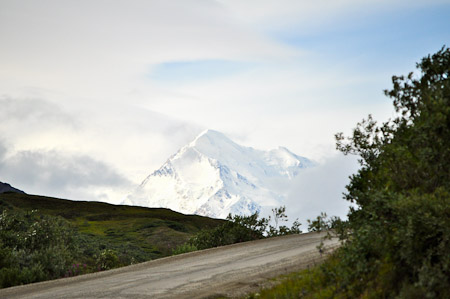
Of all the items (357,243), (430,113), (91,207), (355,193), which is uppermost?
(91,207)

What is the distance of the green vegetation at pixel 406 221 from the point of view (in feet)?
27.4

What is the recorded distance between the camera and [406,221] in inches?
338

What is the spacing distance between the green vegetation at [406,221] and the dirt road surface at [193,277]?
2.01m

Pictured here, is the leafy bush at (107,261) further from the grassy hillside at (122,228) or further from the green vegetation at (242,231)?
the green vegetation at (242,231)

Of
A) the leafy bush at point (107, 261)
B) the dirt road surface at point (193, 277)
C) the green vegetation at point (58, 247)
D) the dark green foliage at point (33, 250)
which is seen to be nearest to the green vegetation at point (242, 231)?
the leafy bush at point (107, 261)

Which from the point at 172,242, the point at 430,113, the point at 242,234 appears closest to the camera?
the point at 430,113

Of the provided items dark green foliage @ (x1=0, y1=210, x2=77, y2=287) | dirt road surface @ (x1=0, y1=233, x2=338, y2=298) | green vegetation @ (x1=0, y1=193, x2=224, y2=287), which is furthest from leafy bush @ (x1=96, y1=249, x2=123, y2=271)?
dirt road surface @ (x1=0, y1=233, x2=338, y2=298)

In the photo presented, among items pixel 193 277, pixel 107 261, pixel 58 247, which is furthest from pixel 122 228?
pixel 193 277

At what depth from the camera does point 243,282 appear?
1374 cm

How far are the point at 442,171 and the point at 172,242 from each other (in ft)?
90.9

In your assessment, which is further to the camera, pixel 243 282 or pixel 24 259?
pixel 24 259

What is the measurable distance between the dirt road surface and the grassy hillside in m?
8.96

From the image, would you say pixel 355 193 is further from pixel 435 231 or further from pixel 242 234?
pixel 242 234

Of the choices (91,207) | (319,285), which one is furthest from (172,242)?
(91,207)
